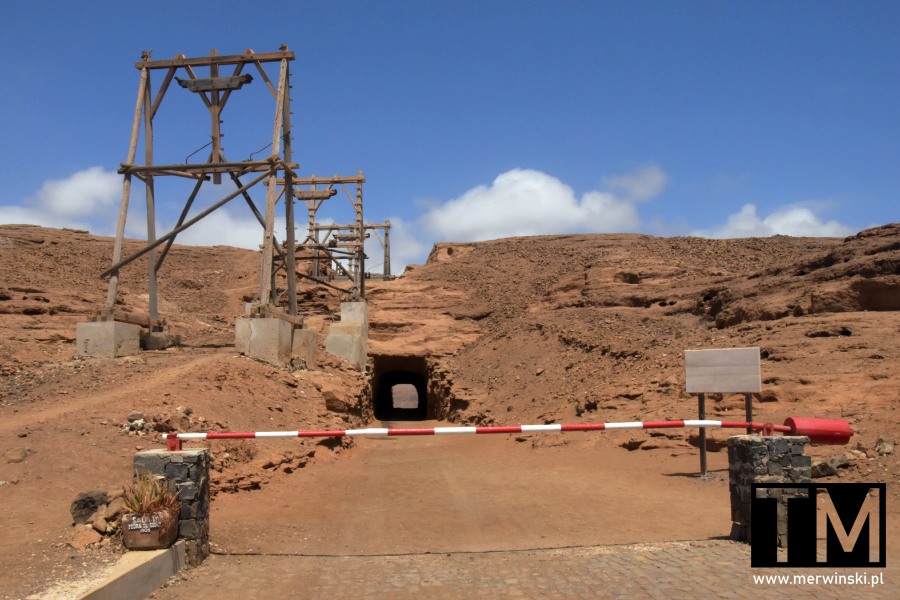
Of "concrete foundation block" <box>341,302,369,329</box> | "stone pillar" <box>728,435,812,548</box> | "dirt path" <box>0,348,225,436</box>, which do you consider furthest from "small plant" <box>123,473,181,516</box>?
"concrete foundation block" <box>341,302,369,329</box>

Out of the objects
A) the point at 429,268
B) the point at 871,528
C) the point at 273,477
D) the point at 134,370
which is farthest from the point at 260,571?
the point at 429,268

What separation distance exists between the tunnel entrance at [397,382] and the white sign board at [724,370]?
46.5 ft

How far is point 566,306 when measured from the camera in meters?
24.6

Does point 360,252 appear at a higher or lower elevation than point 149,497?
higher

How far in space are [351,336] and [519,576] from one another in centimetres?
1560

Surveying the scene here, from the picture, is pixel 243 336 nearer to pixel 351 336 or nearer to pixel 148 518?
pixel 351 336

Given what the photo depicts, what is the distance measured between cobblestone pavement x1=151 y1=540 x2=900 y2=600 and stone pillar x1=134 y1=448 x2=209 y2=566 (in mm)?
223

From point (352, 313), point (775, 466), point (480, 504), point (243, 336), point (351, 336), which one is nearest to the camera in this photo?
point (775, 466)

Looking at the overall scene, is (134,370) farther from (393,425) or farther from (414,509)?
(393,425)

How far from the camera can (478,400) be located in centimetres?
2012

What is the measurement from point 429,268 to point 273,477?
22.1m

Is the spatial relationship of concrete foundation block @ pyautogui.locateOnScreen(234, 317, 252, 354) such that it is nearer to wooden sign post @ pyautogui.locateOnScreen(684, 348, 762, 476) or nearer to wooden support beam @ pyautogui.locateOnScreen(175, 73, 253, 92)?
wooden support beam @ pyautogui.locateOnScreen(175, 73, 253, 92)

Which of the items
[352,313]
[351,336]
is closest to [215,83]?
[351,336]

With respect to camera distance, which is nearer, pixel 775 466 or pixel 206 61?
pixel 775 466
